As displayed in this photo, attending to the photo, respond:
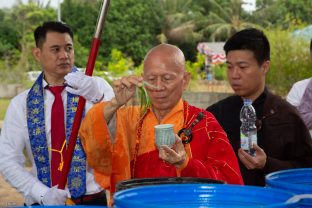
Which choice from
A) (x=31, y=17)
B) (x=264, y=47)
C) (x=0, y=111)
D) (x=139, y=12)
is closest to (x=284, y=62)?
(x=0, y=111)

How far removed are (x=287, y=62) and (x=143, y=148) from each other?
16554 millimetres

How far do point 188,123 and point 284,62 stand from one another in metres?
16.5

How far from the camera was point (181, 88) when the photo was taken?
311cm

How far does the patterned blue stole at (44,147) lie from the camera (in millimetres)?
3873

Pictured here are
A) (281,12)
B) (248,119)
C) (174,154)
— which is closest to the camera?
(174,154)

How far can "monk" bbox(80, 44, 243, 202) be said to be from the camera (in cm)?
299

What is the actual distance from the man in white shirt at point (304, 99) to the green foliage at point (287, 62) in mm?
13000

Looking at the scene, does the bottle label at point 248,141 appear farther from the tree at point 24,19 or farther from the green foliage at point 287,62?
the tree at point 24,19

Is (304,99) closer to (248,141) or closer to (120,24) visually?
(248,141)

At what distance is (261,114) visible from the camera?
3840mm

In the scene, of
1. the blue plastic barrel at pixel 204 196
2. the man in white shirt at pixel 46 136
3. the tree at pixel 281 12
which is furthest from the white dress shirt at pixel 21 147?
the tree at pixel 281 12

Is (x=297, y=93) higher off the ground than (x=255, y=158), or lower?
higher

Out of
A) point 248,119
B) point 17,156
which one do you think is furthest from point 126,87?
point 17,156

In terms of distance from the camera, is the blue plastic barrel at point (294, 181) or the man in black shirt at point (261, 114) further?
the man in black shirt at point (261, 114)
